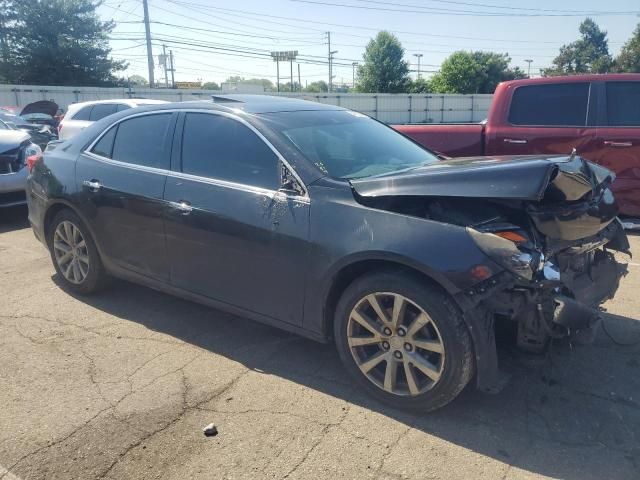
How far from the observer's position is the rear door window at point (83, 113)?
1164 centimetres

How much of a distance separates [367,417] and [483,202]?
1.35 m

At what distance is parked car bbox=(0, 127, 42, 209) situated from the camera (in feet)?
25.1

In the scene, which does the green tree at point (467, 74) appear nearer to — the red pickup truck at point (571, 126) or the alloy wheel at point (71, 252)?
the red pickup truck at point (571, 126)

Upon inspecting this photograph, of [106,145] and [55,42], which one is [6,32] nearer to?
[55,42]

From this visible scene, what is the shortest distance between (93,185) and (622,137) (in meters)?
5.90

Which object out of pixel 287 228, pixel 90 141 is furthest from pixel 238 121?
pixel 90 141

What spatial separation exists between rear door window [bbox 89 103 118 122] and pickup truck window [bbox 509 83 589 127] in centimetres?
829

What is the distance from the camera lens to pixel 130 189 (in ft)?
13.4

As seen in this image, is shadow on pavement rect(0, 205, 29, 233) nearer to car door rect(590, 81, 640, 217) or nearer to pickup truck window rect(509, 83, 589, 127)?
pickup truck window rect(509, 83, 589, 127)

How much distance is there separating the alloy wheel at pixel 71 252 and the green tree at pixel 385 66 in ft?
199

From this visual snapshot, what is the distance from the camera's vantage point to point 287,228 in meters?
3.26

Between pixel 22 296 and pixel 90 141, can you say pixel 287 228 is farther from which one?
pixel 22 296

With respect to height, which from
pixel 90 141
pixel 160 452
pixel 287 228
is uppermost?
pixel 90 141

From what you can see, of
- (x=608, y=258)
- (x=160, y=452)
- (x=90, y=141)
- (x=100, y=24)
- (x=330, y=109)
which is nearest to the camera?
(x=160, y=452)
